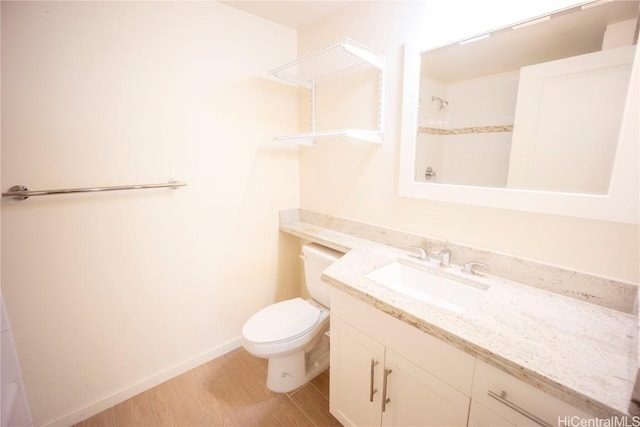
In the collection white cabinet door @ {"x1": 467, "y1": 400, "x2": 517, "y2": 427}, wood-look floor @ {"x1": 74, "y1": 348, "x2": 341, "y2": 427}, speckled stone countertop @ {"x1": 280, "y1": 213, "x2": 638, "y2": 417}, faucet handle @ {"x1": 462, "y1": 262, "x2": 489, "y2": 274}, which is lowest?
wood-look floor @ {"x1": 74, "y1": 348, "x2": 341, "y2": 427}

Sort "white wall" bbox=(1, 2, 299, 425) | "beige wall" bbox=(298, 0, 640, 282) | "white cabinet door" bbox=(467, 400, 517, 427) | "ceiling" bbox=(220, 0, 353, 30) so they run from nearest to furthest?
"white cabinet door" bbox=(467, 400, 517, 427)
"beige wall" bbox=(298, 0, 640, 282)
"white wall" bbox=(1, 2, 299, 425)
"ceiling" bbox=(220, 0, 353, 30)

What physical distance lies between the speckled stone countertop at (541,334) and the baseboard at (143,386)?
1.20 meters

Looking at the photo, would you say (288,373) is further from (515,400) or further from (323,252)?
(515,400)

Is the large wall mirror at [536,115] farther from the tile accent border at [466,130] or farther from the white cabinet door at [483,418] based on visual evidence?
the white cabinet door at [483,418]

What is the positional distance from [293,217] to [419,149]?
1.08m

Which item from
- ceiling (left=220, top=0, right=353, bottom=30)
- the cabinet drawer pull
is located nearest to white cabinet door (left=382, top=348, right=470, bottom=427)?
the cabinet drawer pull

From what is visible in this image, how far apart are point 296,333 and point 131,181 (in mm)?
1179

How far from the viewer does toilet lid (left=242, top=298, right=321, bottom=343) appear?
1434 mm

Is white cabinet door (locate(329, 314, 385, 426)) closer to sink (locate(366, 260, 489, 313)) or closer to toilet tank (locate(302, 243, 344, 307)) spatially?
sink (locate(366, 260, 489, 313))

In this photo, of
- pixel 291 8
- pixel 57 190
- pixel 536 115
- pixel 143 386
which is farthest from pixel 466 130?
pixel 143 386

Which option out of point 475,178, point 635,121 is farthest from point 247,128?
point 635,121

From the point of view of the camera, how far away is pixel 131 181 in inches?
55.4

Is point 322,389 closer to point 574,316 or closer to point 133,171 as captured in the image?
point 574,316

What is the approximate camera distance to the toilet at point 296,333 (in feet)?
4.65
